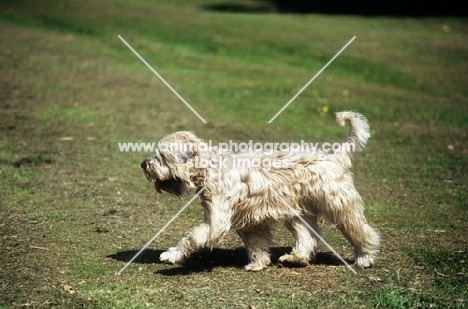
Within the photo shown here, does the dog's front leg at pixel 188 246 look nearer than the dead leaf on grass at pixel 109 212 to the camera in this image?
Yes

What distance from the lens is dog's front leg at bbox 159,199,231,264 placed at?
21.9ft

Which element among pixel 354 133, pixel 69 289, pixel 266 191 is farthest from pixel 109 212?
pixel 354 133

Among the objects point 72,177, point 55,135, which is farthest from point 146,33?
point 72,177

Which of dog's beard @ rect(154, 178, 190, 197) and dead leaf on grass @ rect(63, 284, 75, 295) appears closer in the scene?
dead leaf on grass @ rect(63, 284, 75, 295)

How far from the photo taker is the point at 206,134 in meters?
13.8

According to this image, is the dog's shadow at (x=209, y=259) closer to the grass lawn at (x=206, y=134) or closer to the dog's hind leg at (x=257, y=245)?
the grass lawn at (x=206, y=134)

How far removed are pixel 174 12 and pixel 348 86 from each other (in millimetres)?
11427

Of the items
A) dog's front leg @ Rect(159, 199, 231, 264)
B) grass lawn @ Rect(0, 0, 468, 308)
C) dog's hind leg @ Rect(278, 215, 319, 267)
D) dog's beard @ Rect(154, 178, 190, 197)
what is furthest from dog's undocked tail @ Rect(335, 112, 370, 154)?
dog's beard @ Rect(154, 178, 190, 197)

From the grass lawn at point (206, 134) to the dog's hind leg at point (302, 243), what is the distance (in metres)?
0.12

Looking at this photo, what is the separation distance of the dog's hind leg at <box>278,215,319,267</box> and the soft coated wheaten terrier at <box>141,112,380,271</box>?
0.04ft

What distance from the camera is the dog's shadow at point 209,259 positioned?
6.94 meters

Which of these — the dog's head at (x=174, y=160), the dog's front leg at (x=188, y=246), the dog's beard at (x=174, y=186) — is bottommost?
the dog's front leg at (x=188, y=246)

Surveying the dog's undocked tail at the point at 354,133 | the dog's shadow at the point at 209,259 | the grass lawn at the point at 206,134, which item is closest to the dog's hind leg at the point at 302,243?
the grass lawn at the point at 206,134

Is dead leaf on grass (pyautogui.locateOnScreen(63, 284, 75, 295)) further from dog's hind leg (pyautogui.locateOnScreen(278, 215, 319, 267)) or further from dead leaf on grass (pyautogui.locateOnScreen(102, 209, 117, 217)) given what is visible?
dead leaf on grass (pyautogui.locateOnScreen(102, 209, 117, 217))
